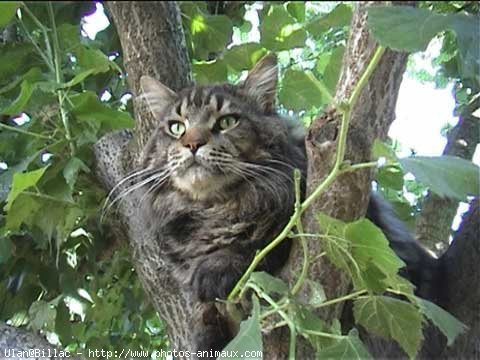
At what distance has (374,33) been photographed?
2.33 ft

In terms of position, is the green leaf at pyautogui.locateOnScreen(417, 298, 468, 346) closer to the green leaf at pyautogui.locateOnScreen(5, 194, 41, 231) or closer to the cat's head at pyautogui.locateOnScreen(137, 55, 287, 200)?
the cat's head at pyautogui.locateOnScreen(137, 55, 287, 200)

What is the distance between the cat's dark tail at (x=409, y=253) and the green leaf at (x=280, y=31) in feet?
1.63

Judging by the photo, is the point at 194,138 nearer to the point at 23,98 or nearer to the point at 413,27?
the point at 23,98

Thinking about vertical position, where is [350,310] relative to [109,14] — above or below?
below

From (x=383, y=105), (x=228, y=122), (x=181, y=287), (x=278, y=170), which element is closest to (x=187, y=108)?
(x=228, y=122)

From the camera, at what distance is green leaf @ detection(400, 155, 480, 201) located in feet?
2.56

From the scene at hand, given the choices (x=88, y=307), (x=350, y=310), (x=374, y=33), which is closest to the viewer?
(x=374, y=33)

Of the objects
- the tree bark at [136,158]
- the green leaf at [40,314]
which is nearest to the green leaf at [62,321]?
the green leaf at [40,314]

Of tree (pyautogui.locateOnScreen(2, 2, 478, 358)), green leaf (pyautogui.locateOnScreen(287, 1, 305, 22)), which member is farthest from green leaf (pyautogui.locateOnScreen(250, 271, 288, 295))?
green leaf (pyautogui.locateOnScreen(287, 1, 305, 22))

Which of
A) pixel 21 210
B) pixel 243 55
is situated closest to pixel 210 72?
pixel 243 55

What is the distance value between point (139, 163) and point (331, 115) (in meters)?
0.59

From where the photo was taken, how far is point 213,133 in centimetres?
132

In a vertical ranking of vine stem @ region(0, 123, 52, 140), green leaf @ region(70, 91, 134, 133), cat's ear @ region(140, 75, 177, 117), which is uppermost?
green leaf @ region(70, 91, 134, 133)

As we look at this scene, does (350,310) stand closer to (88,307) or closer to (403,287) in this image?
(403,287)
